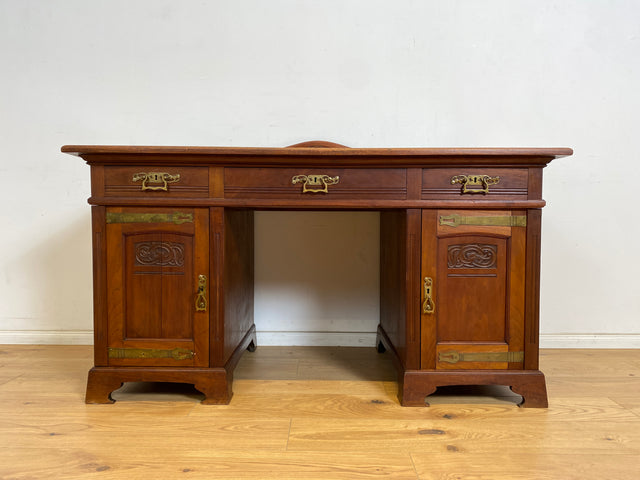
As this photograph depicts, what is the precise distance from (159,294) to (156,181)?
0.42 meters

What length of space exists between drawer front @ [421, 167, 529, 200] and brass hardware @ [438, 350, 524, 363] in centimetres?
58

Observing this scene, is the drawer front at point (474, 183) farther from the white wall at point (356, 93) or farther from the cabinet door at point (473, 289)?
the white wall at point (356, 93)

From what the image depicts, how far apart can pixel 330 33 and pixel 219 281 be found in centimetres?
150

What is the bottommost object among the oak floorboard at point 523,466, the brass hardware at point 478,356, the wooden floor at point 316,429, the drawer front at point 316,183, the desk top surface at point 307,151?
the wooden floor at point 316,429

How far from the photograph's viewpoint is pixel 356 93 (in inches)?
92.0

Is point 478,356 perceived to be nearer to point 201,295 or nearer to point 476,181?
point 476,181

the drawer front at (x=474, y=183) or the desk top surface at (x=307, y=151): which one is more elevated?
the desk top surface at (x=307, y=151)

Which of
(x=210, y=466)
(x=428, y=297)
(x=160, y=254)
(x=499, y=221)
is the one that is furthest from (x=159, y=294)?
(x=499, y=221)

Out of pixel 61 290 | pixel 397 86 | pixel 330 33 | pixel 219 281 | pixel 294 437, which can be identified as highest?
pixel 330 33

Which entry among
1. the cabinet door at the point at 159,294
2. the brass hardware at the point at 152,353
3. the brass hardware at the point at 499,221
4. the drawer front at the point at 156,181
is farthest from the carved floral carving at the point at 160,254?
the brass hardware at the point at 499,221

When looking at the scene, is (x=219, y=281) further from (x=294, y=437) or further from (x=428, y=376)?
(x=428, y=376)

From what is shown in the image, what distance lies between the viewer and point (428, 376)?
1631 mm

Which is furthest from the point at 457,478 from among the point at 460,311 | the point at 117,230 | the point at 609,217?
the point at 609,217

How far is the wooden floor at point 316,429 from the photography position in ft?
3.95
